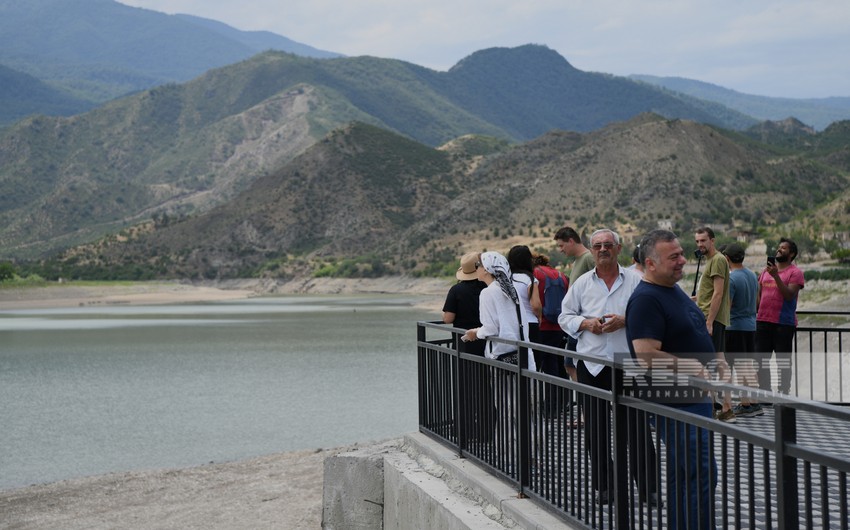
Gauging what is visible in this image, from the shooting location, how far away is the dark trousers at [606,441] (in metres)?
4.79

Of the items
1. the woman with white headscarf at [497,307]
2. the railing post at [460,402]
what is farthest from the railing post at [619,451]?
the railing post at [460,402]

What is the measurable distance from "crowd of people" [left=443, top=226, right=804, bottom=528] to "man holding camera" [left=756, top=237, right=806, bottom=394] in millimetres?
10

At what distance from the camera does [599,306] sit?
616 cm

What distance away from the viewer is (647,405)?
4652 millimetres

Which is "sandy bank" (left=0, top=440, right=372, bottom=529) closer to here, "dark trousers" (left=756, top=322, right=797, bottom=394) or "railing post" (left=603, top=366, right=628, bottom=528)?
"dark trousers" (left=756, top=322, right=797, bottom=394)

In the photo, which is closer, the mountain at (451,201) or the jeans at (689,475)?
the jeans at (689,475)

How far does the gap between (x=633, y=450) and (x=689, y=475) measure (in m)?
0.53

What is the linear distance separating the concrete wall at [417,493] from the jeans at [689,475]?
44.9 inches

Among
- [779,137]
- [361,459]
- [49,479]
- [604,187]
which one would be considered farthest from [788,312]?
[779,137]

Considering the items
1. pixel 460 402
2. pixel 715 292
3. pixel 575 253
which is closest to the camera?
pixel 460 402

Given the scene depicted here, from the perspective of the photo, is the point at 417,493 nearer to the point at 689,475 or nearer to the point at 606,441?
the point at 606,441

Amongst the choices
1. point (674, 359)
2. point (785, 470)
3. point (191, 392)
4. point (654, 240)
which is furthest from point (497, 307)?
point (191, 392)

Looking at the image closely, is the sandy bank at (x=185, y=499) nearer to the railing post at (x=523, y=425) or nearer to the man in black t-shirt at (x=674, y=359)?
the railing post at (x=523, y=425)

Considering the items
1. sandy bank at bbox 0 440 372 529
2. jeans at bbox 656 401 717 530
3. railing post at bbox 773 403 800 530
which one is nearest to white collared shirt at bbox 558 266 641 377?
jeans at bbox 656 401 717 530
